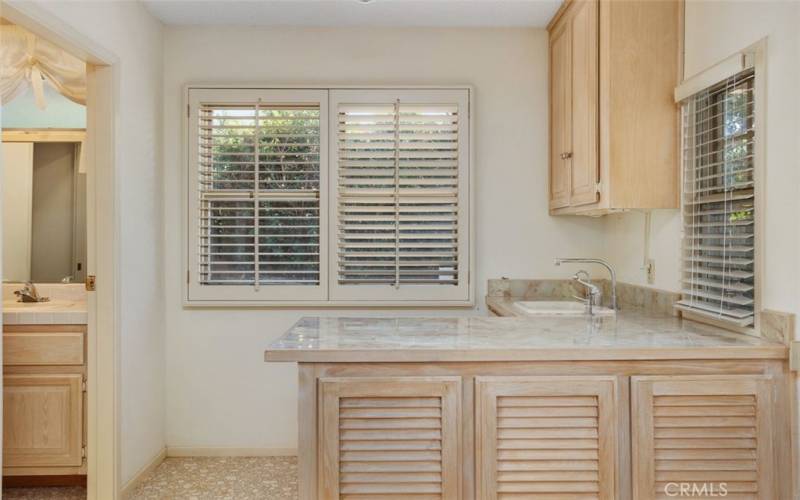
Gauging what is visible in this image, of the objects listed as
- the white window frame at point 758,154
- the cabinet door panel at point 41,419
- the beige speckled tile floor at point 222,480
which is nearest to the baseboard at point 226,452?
the beige speckled tile floor at point 222,480

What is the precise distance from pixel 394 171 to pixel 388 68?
65 cm

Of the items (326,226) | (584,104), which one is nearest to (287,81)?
(326,226)

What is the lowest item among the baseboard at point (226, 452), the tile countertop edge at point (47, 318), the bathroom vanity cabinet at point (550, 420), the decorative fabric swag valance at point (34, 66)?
the baseboard at point (226, 452)

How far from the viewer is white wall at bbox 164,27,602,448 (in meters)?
3.30

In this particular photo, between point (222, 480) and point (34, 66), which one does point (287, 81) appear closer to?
point (34, 66)

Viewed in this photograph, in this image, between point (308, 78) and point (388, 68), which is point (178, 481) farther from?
point (388, 68)

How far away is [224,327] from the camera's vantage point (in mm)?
3328

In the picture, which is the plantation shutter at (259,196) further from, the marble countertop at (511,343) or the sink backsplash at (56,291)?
the marble countertop at (511,343)

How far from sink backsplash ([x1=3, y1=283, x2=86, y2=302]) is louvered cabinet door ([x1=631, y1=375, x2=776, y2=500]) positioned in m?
3.21

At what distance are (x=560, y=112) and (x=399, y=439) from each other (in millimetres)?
2133

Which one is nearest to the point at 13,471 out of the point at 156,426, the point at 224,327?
the point at 156,426

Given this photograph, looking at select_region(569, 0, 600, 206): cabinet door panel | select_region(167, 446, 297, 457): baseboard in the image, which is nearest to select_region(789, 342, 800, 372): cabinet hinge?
select_region(569, 0, 600, 206): cabinet door panel

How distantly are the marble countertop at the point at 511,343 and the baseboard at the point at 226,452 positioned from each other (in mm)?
1413

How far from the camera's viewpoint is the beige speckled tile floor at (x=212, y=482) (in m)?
2.79
